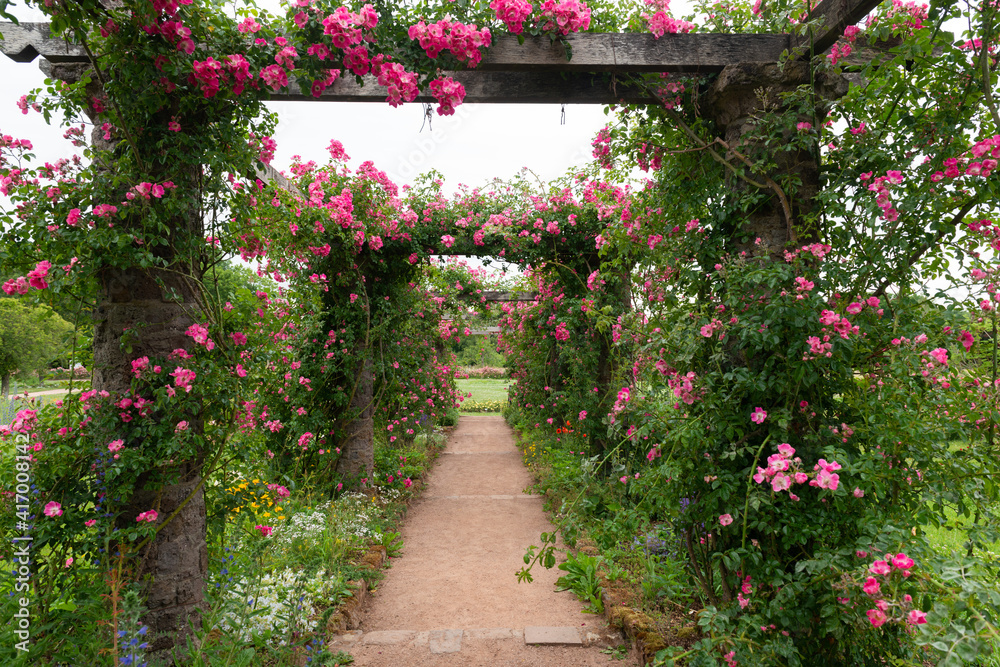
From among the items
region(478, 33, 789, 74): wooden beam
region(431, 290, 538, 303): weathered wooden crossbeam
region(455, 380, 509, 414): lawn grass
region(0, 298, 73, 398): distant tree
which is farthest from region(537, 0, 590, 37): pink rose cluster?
region(0, 298, 73, 398): distant tree

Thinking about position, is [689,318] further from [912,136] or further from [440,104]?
[440,104]

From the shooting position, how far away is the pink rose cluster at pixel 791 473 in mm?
1652

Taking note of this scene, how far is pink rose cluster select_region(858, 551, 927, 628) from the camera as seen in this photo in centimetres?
137

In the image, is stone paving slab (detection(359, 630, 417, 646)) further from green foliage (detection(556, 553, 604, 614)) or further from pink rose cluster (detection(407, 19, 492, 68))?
pink rose cluster (detection(407, 19, 492, 68))

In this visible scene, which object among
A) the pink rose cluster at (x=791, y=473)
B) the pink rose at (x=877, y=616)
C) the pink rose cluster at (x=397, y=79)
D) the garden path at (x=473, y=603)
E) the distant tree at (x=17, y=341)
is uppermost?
the pink rose cluster at (x=397, y=79)

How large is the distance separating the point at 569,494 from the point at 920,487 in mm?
3972

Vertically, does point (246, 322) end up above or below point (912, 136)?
below

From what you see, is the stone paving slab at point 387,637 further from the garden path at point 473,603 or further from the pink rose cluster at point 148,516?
the pink rose cluster at point 148,516

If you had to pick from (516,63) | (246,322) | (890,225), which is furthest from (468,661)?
(516,63)

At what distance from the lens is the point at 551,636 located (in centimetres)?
296

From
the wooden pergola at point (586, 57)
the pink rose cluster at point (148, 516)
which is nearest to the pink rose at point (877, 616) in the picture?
the wooden pergola at point (586, 57)

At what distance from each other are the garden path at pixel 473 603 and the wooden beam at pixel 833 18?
304 centimetres

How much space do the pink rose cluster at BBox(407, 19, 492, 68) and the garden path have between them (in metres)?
2.99

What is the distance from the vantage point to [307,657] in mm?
2588
